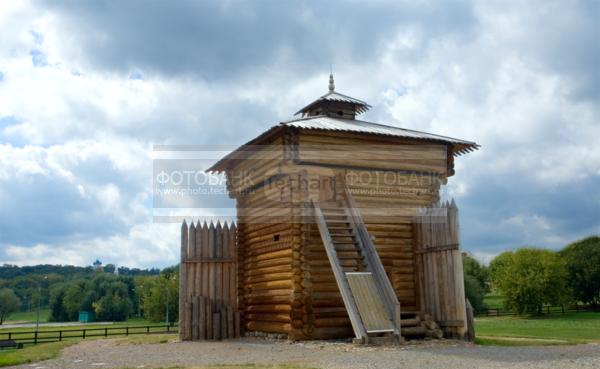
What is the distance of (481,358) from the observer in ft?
39.5

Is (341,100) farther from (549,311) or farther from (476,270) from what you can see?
(476,270)

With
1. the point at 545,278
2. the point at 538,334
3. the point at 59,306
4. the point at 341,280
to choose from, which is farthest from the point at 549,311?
the point at 59,306

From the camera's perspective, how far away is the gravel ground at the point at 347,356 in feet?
36.7

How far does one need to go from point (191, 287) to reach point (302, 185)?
585 cm

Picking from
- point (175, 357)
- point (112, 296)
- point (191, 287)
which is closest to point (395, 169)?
point (191, 287)

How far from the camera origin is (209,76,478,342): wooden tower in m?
16.4

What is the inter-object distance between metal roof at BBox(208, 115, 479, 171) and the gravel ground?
6239 mm

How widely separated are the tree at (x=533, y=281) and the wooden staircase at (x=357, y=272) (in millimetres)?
37132

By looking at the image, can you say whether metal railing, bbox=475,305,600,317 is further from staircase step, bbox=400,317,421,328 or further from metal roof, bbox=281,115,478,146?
staircase step, bbox=400,317,421,328

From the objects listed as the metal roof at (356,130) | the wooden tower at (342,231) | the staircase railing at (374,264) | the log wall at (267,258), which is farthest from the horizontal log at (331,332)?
the metal roof at (356,130)

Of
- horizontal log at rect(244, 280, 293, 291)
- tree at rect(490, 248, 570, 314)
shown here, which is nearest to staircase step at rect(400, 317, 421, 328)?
horizontal log at rect(244, 280, 293, 291)

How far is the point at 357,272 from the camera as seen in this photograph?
16.0 m

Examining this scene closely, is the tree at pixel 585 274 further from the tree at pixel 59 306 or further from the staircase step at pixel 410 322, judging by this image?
the tree at pixel 59 306

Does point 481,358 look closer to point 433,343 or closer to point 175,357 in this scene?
point 433,343
